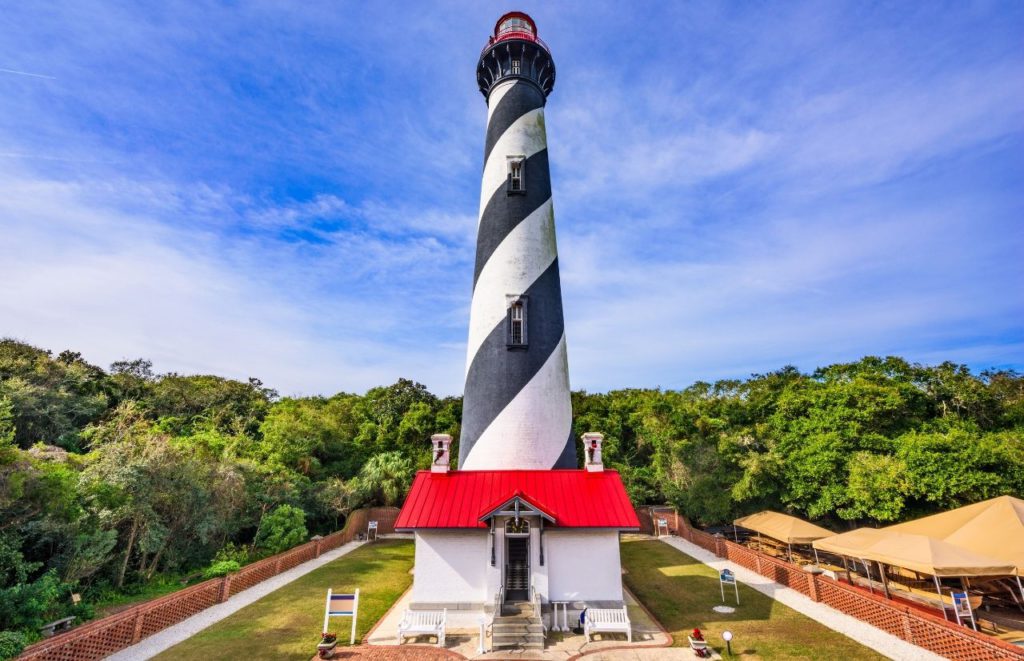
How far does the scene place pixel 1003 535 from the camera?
11.8 meters

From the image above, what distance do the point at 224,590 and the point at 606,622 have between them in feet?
35.5

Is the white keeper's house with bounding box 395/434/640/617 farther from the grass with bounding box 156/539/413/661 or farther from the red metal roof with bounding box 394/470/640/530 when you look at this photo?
the grass with bounding box 156/539/413/661

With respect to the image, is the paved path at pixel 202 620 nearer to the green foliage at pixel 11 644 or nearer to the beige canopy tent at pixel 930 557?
the green foliage at pixel 11 644

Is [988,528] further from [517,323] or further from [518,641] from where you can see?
[517,323]

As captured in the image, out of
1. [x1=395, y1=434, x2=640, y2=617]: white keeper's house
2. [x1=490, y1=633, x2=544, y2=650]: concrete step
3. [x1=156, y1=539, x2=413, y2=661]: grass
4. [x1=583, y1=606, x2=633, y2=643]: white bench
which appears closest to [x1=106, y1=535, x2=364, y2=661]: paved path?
[x1=156, y1=539, x2=413, y2=661]: grass

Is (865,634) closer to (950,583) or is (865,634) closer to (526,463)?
(950,583)

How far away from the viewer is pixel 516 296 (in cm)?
1423

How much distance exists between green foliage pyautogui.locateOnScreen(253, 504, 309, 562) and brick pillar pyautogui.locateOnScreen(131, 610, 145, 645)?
907cm

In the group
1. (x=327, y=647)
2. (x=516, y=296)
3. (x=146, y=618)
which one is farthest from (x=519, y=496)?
(x=146, y=618)

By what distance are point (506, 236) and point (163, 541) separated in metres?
14.5

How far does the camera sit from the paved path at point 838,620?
367 inches

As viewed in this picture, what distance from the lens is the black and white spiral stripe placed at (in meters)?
13.4

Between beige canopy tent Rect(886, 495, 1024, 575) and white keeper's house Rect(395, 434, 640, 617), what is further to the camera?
beige canopy tent Rect(886, 495, 1024, 575)

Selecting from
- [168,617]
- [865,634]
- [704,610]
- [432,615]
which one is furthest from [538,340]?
[168,617]
